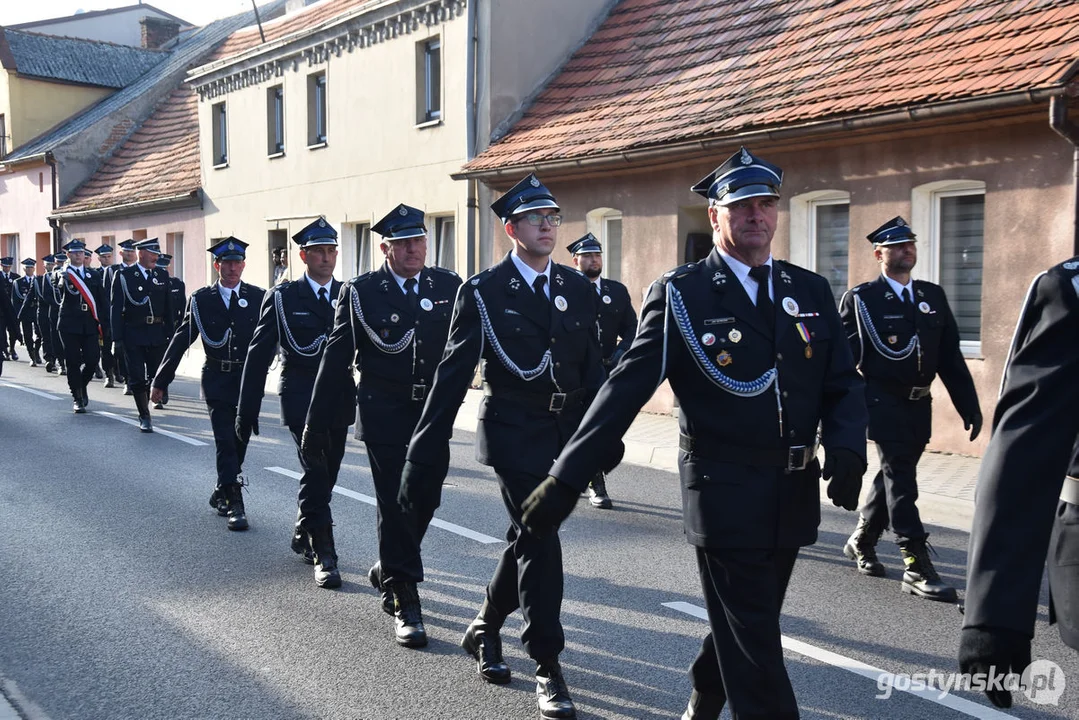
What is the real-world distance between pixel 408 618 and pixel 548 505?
228 cm

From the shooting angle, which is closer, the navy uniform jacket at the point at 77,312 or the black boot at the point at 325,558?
the black boot at the point at 325,558

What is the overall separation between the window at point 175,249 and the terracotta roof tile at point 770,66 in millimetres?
14939

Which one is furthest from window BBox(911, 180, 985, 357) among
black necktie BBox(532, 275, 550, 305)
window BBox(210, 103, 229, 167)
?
window BBox(210, 103, 229, 167)

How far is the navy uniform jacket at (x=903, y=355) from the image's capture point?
6832mm

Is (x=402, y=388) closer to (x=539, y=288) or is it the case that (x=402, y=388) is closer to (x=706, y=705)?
(x=539, y=288)

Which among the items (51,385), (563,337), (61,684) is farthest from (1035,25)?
(51,385)

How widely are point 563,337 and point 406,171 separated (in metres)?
16.5

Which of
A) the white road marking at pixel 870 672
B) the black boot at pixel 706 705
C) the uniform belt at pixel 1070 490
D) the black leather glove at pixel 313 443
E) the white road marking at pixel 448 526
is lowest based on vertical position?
the white road marking at pixel 448 526

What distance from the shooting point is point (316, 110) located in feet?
78.9

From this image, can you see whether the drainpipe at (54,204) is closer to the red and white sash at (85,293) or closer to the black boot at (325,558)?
the red and white sash at (85,293)

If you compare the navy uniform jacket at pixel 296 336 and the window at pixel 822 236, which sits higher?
the window at pixel 822 236

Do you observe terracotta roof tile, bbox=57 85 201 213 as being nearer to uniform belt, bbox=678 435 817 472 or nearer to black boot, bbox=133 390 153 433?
black boot, bbox=133 390 153 433

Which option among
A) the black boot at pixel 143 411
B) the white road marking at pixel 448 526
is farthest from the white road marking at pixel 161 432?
the white road marking at pixel 448 526

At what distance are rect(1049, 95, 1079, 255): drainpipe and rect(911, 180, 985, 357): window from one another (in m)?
→ 1.34
